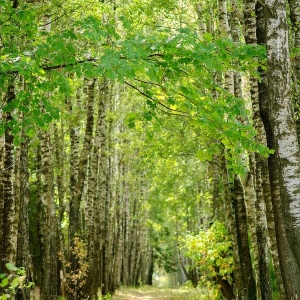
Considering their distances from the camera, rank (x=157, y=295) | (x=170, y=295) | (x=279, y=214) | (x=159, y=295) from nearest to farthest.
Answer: (x=279, y=214) → (x=170, y=295) → (x=159, y=295) → (x=157, y=295)

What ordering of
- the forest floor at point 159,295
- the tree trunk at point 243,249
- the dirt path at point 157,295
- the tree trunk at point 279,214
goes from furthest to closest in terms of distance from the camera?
the dirt path at point 157,295, the forest floor at point 159,295, the tree trunk at point 243,249, the tree trunk at point 279,214

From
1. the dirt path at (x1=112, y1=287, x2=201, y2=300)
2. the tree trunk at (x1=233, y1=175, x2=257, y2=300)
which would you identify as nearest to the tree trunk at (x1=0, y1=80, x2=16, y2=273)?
the tree trunk at (x1=233, y1=175, x2=257, y2=300)

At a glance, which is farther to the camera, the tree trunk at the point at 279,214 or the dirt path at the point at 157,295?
the dirt path at the point at 157,295

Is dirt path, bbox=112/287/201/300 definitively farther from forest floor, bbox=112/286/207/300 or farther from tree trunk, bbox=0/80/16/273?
tree trunk, bbox=0/80/16/273

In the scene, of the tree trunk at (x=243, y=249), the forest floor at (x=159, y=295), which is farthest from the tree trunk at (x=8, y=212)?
the forest floor at (x=159, y=295)

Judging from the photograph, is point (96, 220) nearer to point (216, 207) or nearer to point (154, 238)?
point (216, 207)

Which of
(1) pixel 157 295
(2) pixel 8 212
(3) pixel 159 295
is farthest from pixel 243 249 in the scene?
(1) pixel 157 295

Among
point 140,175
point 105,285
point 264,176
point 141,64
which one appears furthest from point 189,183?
point 141,64

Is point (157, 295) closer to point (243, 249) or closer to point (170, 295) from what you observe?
point (170, 295)

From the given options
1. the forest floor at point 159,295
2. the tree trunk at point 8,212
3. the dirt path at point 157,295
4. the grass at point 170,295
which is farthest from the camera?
the dirt path at point 157,295

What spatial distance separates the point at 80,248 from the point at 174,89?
30.5 ft

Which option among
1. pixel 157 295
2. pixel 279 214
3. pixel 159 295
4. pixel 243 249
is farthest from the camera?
pixel 157 295

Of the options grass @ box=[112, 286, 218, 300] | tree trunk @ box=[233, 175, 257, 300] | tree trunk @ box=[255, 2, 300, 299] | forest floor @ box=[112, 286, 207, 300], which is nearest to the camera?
tree trunk @ box=[255, 2, 300, 299]

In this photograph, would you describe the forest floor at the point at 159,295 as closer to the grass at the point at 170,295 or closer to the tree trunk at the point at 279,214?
the grass at the point at 170,295
